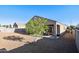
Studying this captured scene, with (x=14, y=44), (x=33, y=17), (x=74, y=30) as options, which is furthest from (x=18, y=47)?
(x=74, y=30)

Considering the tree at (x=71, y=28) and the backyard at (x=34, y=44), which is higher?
the tree at (x=71, y=28)

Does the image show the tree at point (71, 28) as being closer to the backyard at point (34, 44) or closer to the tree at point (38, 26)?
the backyard at point (34, 44)

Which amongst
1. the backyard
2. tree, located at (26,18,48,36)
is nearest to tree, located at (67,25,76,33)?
the backyard

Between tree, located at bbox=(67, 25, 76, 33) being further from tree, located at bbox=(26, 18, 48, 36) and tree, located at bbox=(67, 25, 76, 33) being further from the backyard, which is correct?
tree, located at bbox=(26, 18, 48, 36)

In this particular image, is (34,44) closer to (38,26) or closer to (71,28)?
(38,26)

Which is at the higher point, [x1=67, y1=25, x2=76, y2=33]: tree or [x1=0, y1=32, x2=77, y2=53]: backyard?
[x1=67, y1=25, x2=76, y2=33]: tree

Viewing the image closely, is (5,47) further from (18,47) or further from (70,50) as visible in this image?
(70,50)

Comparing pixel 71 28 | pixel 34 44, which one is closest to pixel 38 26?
pixel 34 44

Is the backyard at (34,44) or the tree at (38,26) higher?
Result: the tree at (38,26)

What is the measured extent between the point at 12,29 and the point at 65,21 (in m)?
1.14

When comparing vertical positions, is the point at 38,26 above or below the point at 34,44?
above

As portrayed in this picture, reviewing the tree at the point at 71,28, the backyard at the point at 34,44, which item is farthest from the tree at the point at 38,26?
the tree at the point at 71,28

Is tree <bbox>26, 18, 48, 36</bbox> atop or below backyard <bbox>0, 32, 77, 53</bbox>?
atop
